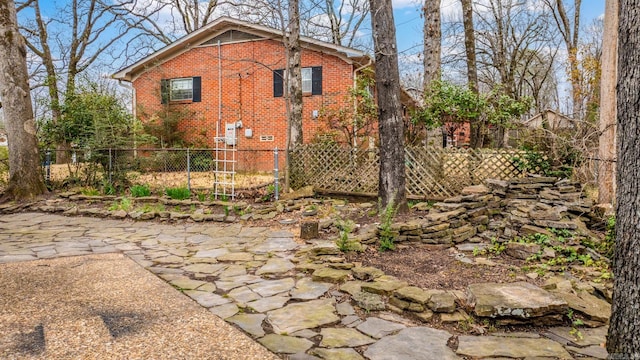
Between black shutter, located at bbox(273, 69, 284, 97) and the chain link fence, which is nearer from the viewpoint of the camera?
the chain link fence

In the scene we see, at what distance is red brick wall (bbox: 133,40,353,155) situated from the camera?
14.2 metres

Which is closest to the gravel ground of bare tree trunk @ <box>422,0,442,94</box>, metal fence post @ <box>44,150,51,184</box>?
metal fence post @ <box>44,150,51,184</box>

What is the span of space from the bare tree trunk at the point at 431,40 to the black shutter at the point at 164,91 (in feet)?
33.8

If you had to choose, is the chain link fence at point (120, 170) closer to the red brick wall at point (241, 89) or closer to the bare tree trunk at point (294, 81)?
the bare tree trunk at point (294, 81)

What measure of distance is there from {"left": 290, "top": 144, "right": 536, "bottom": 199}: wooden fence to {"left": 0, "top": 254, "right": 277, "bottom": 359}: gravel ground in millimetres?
5181

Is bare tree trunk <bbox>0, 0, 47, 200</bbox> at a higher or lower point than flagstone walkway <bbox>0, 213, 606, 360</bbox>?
higher

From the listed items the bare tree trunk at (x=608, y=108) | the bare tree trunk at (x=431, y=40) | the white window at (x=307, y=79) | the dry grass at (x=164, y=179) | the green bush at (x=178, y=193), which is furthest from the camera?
the white window at (x=307, y=79)

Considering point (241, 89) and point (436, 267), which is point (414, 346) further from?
point (241, 89)

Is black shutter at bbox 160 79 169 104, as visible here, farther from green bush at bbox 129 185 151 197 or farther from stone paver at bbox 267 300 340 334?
stone paver at bbox 267 300 340 334

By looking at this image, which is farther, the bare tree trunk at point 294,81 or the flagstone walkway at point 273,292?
the bare tree trunk at point 294,81

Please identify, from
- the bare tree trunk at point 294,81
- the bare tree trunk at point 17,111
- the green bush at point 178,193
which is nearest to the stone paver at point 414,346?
the green bush at point 178,193

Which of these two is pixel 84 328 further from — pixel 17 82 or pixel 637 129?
pixel 17 82

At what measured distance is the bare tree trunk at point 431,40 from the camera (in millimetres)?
10555

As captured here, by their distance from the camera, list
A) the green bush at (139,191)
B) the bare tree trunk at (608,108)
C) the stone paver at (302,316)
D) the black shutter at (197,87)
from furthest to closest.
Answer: the black shutter at (197,87) < the green bush at (139,191) < the bare tree trunk at (608,108) < the stone paver at (302,316)
